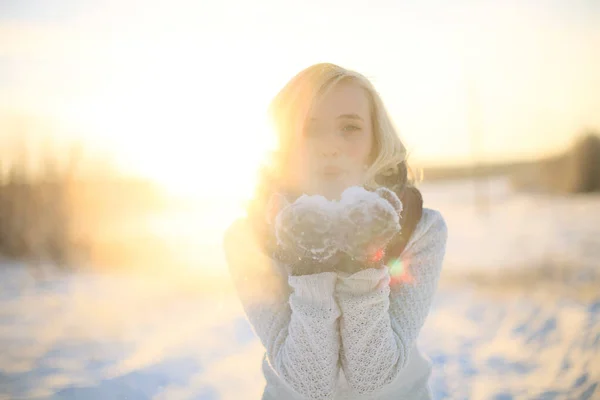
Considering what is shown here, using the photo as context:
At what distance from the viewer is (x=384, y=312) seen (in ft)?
4.85

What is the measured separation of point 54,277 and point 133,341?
3009mm

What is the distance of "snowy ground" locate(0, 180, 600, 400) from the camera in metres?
3.53

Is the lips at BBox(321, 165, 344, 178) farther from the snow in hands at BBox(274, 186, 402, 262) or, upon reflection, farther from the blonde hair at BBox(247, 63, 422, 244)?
the snow in hands at BBox(274, 186, 402, 262)

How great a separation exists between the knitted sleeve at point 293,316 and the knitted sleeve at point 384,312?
52 millimetres

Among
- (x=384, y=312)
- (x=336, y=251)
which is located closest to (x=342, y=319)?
(x=384, y=312)

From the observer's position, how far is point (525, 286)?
6277 millimetres

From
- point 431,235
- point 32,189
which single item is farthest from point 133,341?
point 32,189

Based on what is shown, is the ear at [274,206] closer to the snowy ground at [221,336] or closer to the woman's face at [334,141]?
the woman's face at [334,141]

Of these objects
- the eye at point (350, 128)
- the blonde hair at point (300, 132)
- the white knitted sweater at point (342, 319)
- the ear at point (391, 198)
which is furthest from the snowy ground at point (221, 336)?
the ear at point (391, 198)

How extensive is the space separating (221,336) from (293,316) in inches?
132

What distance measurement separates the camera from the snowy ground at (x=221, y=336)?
3529mm

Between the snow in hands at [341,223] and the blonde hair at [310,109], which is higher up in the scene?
the blonde hair at [310,109]

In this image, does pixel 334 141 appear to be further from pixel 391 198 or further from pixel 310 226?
pixel 310 226

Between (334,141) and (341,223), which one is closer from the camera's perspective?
(341,223)
